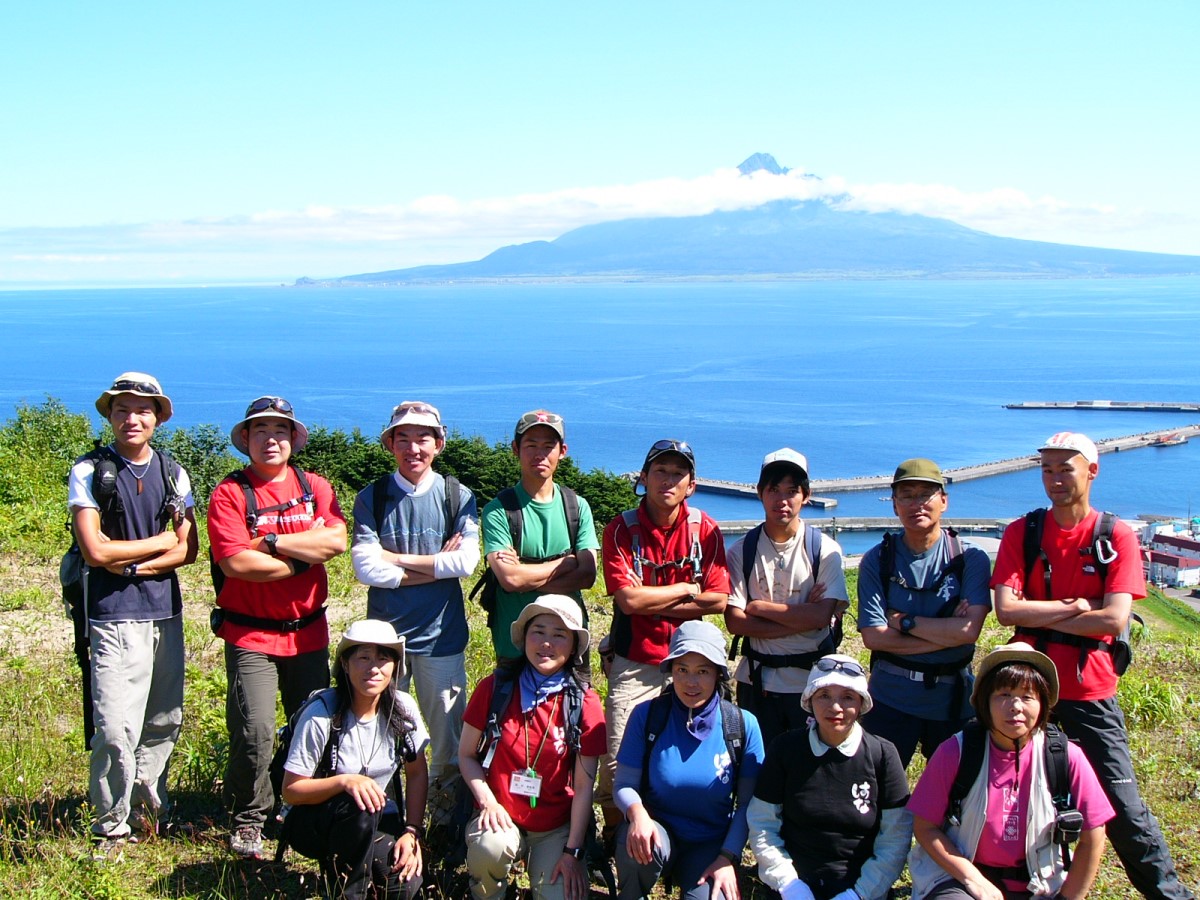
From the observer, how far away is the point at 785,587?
13.9 ft

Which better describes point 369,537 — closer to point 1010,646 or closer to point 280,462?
point 280,462

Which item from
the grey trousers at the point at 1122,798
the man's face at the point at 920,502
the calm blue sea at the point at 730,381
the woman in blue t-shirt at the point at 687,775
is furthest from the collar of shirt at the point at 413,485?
the calm blue sea at the point at 730,381

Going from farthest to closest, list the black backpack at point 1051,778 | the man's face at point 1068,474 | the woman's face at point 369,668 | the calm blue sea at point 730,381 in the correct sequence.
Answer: the calm blue sea at point 730,381
the man's face at point 1068,474
the woman's face at point 369,668
the black backpack at point 1051,778

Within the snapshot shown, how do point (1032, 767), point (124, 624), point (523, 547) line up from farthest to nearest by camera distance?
point (523, 547) < point (124, 624) < point (1032, 767)

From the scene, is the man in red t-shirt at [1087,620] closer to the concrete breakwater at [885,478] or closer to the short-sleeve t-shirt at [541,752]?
the short-sleeve t-shirt at [541,752]

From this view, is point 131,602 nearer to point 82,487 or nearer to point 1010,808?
point 82,487

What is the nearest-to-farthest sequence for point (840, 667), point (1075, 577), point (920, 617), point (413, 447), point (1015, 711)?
1. point (1015, 711)
2. point (840, 667)
3. point (1075, 577)
4. point (920, 617)
5. point (413, 447)

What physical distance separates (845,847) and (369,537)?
2.25m

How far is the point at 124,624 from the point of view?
13.3 ft

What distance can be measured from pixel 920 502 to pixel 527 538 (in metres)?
1.65

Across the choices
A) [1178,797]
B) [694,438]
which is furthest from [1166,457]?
[1178,797]

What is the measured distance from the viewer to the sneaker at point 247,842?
3.99 m

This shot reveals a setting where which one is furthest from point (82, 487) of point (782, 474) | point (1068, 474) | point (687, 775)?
point (1068, 474)

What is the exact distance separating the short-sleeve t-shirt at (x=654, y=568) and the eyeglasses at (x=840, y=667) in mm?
804
